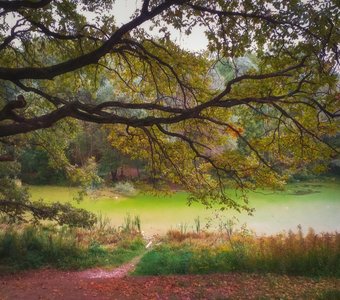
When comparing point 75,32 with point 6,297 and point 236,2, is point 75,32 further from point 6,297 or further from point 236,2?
point 6,297

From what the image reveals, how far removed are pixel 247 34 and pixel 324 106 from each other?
122 cm

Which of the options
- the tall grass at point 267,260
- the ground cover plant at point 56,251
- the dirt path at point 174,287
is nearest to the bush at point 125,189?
the ground cover plant at point 56,251

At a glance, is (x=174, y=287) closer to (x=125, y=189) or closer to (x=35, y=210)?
(x=35, y=210)

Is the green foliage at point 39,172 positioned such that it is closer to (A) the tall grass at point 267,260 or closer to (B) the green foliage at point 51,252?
(B) the green foliage at point 51,252

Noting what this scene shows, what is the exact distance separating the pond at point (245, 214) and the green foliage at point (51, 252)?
9.57ft

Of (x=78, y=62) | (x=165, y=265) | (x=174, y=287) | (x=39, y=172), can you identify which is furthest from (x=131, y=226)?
(x=39, y=172)

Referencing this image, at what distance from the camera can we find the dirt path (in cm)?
521

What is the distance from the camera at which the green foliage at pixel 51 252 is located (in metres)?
8.80

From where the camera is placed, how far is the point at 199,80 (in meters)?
5.48

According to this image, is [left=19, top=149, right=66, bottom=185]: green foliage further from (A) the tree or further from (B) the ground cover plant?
(A) the tree

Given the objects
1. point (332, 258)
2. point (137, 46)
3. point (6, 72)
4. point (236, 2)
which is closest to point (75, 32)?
point (137, 46)

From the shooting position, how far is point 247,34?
4.28 m

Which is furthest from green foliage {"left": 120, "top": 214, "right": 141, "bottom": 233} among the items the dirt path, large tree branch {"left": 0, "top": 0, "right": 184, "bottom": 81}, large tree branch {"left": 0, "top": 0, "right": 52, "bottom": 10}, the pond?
large tree branch {"left": 0, "top": 0, "right": 52, "bottom": 10}

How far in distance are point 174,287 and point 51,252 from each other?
4475 mm
